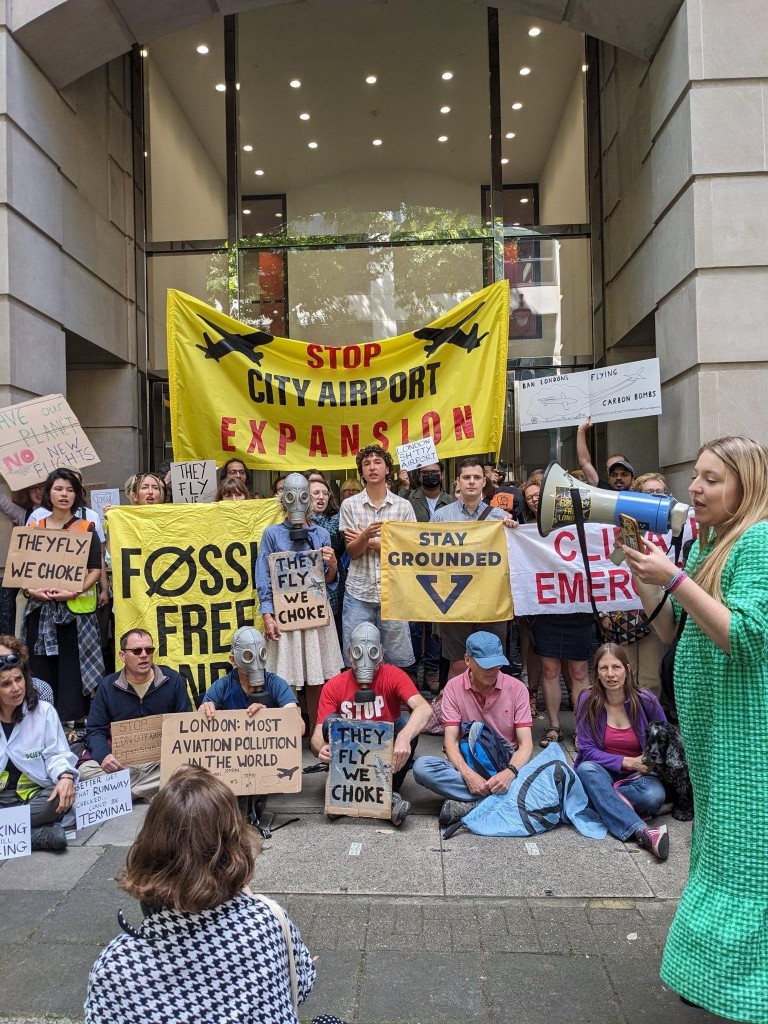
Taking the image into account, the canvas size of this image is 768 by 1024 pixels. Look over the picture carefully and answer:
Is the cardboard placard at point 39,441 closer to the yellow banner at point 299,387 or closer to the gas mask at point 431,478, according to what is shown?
the yellow banner at point 299,387

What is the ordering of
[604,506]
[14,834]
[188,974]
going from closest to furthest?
[188,974]
[604,506]
[14,834]

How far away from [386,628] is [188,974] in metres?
4.36

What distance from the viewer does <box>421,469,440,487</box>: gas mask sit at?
752cm

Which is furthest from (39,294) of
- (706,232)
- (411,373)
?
(706,232)

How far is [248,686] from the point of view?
16.3 feet

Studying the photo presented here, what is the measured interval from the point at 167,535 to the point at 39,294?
10.4 ft

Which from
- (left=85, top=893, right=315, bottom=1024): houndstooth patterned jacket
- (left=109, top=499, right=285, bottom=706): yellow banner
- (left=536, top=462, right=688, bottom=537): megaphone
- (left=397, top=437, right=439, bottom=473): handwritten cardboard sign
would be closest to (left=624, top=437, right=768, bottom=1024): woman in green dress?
(left=536, top=462, right=688, bottom=537): megaphone

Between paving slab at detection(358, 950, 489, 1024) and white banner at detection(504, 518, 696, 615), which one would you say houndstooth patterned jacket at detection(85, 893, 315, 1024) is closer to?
paving slab at detection(358, 950, 489, 1024)

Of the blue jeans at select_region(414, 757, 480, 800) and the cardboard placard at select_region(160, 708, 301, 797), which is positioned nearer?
→ the cardboard placard at select_region(160, 708, 301, 797)

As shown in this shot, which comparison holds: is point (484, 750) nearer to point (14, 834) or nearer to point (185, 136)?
point (14, 834)

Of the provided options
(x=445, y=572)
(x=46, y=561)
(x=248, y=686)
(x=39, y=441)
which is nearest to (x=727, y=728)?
(x=248, y=686)

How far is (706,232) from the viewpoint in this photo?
664 centimetres

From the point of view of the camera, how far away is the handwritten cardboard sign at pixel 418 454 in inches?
265

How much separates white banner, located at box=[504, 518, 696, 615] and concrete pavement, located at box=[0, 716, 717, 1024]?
193cm
